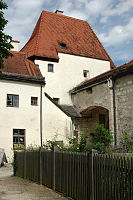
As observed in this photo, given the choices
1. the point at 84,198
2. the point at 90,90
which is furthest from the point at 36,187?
the point at 90,90

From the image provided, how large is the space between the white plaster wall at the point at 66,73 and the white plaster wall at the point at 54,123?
6.14 ft

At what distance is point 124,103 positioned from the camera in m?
16.1

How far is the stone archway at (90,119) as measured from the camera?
21445mm

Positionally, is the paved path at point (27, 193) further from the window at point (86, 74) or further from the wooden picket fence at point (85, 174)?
the window at point (86, 74)

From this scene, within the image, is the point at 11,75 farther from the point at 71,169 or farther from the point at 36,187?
the point at 71,169

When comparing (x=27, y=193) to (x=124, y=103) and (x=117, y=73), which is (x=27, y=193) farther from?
(x=117, y=73)

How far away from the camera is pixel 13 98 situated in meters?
18.4

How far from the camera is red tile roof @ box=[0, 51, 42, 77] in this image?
19281 mm

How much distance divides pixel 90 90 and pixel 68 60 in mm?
4249

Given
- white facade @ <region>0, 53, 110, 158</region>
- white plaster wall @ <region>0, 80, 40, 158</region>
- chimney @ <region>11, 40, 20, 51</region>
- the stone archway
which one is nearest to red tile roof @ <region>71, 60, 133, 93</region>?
white facade @ <region>0, 53, 110, 158</region>

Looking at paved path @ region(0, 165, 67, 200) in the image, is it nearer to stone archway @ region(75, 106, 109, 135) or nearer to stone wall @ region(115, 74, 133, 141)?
stone wall @ region(115, 74, 133, 141)

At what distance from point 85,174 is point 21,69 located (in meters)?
14.7

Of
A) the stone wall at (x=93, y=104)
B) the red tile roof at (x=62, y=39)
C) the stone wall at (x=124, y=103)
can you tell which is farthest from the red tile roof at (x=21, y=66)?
the stone wall at (x=124, y=103)

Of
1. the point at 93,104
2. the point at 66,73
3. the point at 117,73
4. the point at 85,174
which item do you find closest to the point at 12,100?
the point at 93,104
